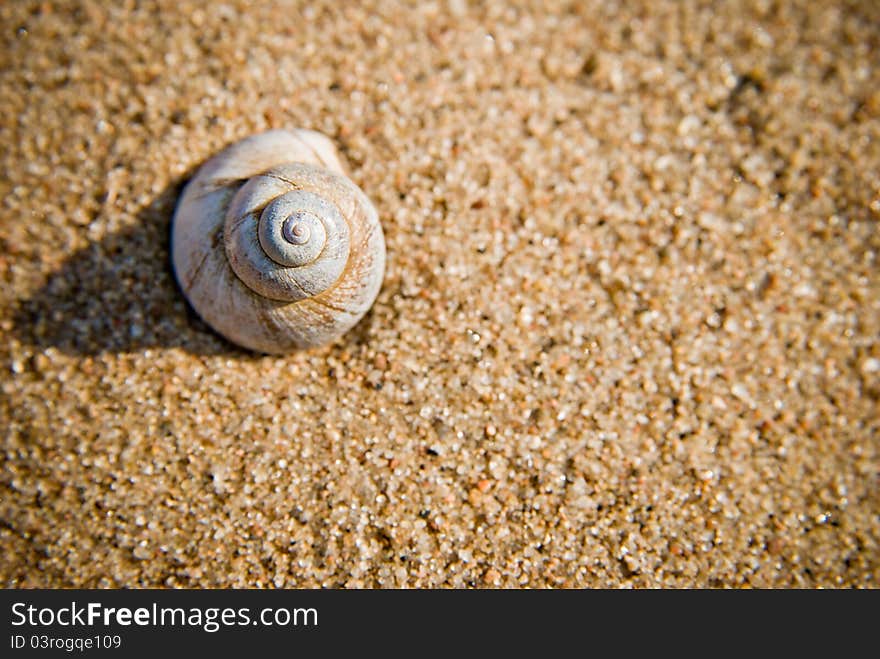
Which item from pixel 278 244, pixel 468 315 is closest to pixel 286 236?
pixel 278 244

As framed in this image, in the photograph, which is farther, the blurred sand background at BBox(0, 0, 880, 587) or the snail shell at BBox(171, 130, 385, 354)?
the blurred sand background at BBox(0, 0, 880, 587)

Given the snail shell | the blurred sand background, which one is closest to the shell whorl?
the snail shell

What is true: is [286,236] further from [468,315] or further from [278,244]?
[468,315]

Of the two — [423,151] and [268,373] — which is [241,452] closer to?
[268,373]

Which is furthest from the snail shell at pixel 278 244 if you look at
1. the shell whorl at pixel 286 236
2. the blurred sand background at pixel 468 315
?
the blurred sand background at pixel 468 315

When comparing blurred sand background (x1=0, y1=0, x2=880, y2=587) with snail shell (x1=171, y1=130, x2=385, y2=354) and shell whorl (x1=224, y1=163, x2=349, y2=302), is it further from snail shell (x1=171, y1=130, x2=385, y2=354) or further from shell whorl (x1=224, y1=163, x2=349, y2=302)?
shell whorl (x1=224, y1=163, x2=349, y2=302)

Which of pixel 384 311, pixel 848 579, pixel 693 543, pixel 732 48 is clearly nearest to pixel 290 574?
pixel 384 311
